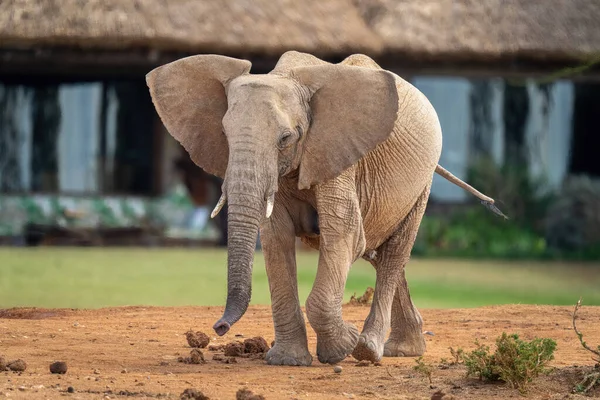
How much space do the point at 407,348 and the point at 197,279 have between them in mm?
5823

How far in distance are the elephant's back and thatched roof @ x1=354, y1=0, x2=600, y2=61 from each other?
33.8ft

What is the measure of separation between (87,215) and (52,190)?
136 centimetres

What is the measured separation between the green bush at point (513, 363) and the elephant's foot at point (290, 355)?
3.40 feet

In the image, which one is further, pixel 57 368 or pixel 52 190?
pixel 52 190

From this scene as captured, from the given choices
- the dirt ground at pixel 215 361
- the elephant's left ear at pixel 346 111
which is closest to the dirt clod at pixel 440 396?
the dirt ground at pixel 215 361

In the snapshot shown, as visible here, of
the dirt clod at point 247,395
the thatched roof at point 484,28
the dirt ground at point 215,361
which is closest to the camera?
the dirt clod at point 247,395

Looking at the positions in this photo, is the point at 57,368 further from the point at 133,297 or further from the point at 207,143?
the point at 133,297

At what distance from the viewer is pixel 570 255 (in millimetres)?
16484

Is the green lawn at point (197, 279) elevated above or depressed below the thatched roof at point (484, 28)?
below

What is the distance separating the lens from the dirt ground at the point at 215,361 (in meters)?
5.47

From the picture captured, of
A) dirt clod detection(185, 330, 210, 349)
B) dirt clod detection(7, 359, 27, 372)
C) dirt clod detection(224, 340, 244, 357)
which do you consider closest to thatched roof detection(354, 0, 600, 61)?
dirt clod detection(185, 330, 210, 349)

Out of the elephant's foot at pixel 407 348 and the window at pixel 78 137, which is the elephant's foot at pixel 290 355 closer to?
the elephant's foot at pixel 407 348

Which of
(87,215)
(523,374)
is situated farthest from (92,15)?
(523,374)

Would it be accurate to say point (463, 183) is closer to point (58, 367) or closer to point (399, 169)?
point (399, 169)
